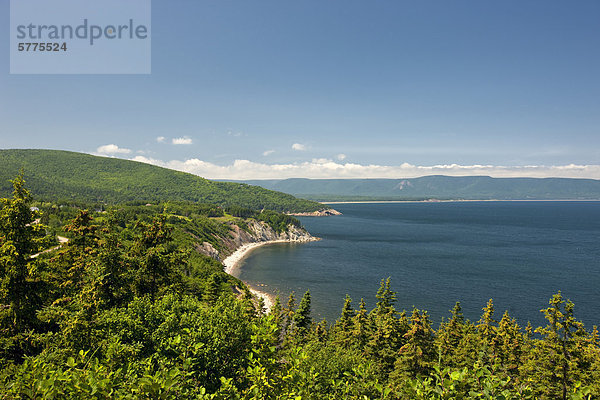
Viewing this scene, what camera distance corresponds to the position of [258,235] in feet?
595

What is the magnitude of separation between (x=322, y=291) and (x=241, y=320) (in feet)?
258

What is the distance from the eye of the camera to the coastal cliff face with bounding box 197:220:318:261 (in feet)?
499

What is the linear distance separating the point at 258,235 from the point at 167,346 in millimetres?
169312

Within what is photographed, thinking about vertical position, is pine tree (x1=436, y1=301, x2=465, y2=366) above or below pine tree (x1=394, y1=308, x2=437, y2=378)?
below

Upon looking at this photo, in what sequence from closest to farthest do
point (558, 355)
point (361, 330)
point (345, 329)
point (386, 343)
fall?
point (558, 355) < point (386, 343) < point (361, 330) < point (345, 329)

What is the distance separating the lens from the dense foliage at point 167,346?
23.3 feet

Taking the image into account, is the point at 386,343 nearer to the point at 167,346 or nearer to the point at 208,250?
the point at 167,346

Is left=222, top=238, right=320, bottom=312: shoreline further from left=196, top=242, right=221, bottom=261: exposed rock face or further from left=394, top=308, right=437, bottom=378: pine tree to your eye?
left=394, top=308, right=437, bottom=378: pine tree

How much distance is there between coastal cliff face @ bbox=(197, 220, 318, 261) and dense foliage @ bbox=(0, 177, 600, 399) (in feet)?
380

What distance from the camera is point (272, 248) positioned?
161 metres

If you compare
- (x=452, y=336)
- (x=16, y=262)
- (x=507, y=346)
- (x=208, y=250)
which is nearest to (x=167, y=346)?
(x=16, y=262)

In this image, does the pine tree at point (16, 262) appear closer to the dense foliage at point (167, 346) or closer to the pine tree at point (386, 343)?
the dense foliage at point (167, 346)

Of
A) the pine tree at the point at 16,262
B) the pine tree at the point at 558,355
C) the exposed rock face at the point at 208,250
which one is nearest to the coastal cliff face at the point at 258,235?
the exposed rock face at the point at 208,250

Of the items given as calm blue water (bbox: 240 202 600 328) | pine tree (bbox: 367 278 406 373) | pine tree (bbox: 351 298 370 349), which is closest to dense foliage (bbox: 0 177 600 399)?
pine tree (bbox: 367 278 406 373)
